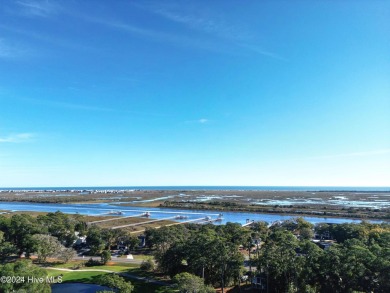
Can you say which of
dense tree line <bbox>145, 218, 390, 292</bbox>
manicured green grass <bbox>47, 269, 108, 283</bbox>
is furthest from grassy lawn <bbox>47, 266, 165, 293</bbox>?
dense tree line <bbox>145, 218, 390, 292</bbox>

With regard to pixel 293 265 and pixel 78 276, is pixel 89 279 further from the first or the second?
pixel 293 265

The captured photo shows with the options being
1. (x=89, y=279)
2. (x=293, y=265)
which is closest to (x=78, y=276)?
(x=89, y=279)

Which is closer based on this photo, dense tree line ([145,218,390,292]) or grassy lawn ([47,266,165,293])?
dense tree line ([145,218,390,292])

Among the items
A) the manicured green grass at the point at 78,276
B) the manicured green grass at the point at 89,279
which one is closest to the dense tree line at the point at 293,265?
the manicured green grass at the point at 89,279

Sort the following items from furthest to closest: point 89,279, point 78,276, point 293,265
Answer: point 78,276 → point 89,279 → point 293,265

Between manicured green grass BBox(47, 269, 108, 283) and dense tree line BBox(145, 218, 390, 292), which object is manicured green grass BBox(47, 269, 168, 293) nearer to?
manicured green grass BBox(47, 269, 108, 283)

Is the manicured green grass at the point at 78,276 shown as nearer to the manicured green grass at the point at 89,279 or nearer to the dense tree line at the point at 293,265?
the manicured green grass at the point at 89,279

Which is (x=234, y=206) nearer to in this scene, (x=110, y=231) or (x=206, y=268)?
(x=110, y=231)

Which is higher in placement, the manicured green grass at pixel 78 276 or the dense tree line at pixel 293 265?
the dense tree line at pixel 293 265

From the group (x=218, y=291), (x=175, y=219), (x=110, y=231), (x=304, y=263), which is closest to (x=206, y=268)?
(x=218, y=291)

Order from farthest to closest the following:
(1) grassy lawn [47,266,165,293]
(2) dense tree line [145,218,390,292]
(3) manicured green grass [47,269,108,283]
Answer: (3) manicured green grass [47,269,108,283]
(1) grassy lawn [47,266,165,293]
(2) dense tree line [145,218,390,292]

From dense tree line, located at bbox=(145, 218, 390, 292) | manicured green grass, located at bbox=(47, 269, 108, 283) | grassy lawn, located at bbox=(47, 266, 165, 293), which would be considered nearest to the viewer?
dense tree line, located at bbox=(145, 218, 390, 292)
